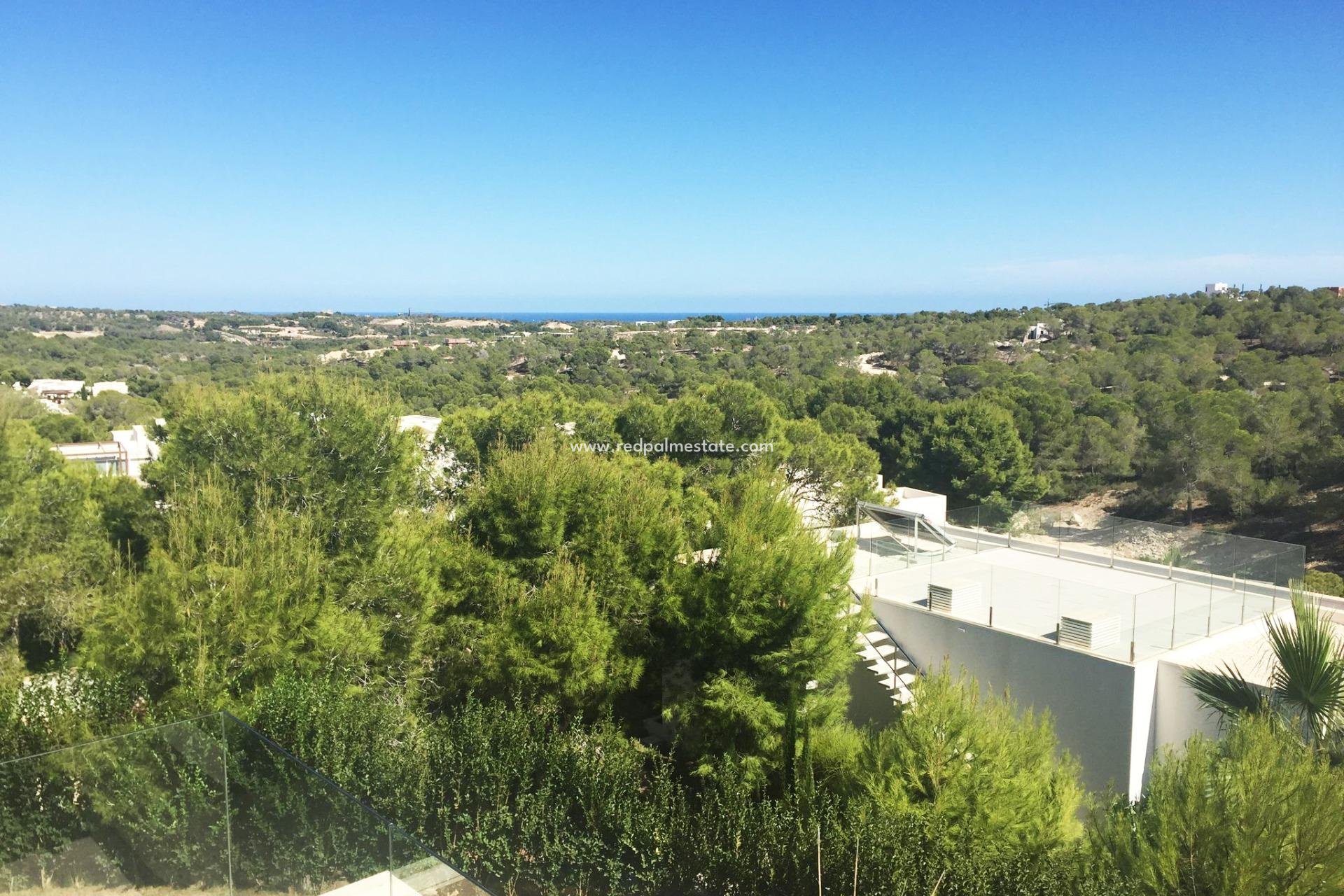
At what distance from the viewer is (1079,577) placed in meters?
15.0

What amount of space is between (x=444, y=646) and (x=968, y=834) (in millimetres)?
7884

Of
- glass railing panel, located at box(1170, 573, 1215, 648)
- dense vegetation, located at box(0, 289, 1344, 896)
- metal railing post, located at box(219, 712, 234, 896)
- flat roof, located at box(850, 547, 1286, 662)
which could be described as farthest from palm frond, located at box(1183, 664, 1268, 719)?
metal railing post, located at box(219, 712, 234, 896)

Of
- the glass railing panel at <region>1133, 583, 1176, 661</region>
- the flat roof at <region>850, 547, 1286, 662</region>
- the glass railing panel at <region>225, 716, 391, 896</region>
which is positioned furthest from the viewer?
the flat roof at <region>850, 547, 1286, 662</region>

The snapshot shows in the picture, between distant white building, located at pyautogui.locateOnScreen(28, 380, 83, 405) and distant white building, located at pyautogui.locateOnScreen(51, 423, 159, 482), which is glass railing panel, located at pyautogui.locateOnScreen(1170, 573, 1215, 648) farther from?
distant white building, located at pyautogui.locateOnScreen(28, 380, 83, 405)

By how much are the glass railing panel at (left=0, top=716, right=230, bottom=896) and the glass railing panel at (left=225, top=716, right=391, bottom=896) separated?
140 millimetres

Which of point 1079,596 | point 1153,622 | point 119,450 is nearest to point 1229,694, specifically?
point 1153,622

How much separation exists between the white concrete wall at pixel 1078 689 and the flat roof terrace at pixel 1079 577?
7.8 inches

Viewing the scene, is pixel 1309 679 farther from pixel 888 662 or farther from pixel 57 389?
pixel 57 389

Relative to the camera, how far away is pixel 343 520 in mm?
12758

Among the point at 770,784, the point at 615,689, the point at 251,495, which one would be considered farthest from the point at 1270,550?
the point at 251,495

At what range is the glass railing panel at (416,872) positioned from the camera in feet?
20.2

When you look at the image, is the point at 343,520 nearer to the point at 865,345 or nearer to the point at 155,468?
the point at 155,468

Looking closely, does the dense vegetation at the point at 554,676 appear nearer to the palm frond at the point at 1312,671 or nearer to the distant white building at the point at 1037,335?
the palm frond at the point at 1312,671

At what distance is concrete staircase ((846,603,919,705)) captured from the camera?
41.8 ft
